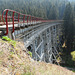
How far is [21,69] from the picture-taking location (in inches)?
94.2

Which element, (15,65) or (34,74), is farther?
(15,65)

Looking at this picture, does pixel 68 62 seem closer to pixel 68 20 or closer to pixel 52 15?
pixel 68 20

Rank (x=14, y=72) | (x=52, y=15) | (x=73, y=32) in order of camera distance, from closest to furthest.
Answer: (x=14, y=72)
(x=73, y=32)
(x=52, y=15)

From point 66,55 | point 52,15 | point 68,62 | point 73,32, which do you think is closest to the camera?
point 68,62

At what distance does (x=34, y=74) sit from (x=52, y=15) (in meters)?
44.2

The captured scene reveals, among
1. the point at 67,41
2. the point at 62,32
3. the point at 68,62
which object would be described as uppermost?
the point at 62,32

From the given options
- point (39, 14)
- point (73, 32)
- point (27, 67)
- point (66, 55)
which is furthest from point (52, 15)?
point (27, 67)

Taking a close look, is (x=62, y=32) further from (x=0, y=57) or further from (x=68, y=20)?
(x=0, y=57)

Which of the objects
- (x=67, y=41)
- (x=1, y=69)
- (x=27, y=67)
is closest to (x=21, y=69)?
(x=27, y=67)

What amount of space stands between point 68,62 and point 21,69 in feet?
59.2

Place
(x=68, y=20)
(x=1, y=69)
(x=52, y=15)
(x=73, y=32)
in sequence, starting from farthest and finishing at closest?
(x=52, y=15) → (x=68, y=20) → (x=73, y=32) → (x=1, y=69)

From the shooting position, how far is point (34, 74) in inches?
90.6

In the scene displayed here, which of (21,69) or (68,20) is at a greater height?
(68,20)

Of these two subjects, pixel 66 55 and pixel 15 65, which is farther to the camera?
pixel 66 55
